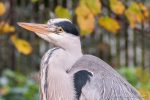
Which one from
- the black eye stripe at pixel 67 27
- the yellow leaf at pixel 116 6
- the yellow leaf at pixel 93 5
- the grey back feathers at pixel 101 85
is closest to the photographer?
the grey back feathers at pixel 101 85

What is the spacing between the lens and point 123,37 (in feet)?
28.6

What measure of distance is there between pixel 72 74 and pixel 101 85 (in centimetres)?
16

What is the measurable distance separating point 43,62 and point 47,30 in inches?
6.8

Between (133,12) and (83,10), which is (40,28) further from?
(133,12)

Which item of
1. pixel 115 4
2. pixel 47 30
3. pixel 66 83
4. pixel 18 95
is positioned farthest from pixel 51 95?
pixel 18 95

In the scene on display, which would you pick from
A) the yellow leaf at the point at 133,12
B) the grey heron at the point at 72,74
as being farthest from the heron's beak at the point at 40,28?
the yellow leaf at the point at 133,12

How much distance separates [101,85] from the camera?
3.12 meters

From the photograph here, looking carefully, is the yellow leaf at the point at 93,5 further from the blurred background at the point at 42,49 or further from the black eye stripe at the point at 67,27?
the blurred background at the point at 42,49

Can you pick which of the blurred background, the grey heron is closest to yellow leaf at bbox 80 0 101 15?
the grey heron

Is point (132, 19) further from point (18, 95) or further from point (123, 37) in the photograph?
point (123, 37)

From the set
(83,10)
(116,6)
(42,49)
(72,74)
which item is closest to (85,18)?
Answer: (83,10)

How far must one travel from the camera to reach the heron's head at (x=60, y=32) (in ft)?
10.6

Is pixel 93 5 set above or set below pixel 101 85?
above

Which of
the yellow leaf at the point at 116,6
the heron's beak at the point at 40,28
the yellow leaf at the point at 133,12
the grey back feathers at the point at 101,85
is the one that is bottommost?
the grey back feathers at the point at 101,85
